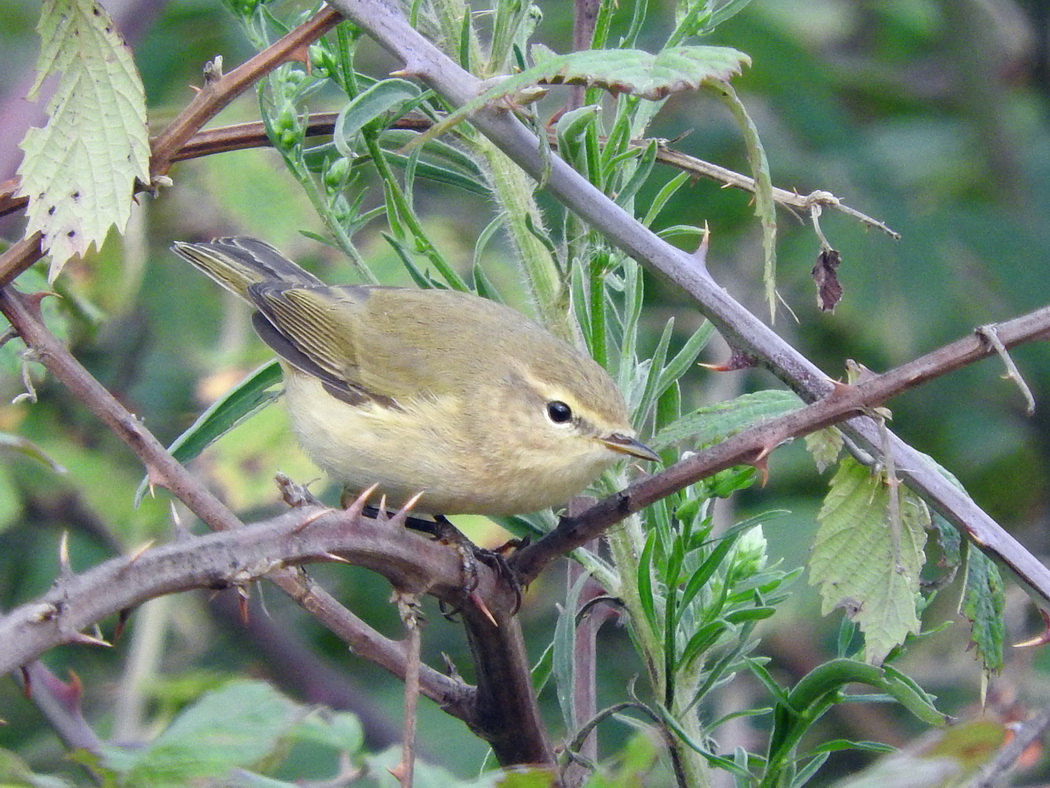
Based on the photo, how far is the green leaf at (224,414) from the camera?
2.33m

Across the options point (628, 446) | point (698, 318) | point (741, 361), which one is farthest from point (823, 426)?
point (698, 318)

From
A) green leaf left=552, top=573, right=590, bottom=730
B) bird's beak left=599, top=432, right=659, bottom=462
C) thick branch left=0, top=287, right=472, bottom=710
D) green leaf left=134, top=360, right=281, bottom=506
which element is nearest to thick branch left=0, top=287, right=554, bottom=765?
thick branch left=0, top=287, right=472, bottom=710

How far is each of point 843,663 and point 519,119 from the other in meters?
1.03

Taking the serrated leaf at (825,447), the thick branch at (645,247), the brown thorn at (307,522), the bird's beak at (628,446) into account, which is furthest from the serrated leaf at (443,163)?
the brown thorn at (307,522)

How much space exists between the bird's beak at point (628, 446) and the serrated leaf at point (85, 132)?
1.15 m

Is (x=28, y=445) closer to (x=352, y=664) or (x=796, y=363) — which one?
(x=796, y=363)

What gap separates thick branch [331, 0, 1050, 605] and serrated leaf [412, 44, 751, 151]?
0.36 ft

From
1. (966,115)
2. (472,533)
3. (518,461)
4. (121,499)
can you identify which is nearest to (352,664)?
(121,499)

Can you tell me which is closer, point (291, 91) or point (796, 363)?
point (796, 363)

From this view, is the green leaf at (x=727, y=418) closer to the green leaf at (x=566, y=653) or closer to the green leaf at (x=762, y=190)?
the green leaf at (x=762, y=190)

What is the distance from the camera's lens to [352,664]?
516 centimetres

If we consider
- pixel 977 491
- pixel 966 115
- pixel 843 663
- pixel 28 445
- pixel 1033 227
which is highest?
pixel 966 115

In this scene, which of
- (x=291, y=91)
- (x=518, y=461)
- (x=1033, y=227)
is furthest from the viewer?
(x=1033, y=227)

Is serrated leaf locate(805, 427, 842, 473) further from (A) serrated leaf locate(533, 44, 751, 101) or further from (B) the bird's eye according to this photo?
(B) the bird's eye
